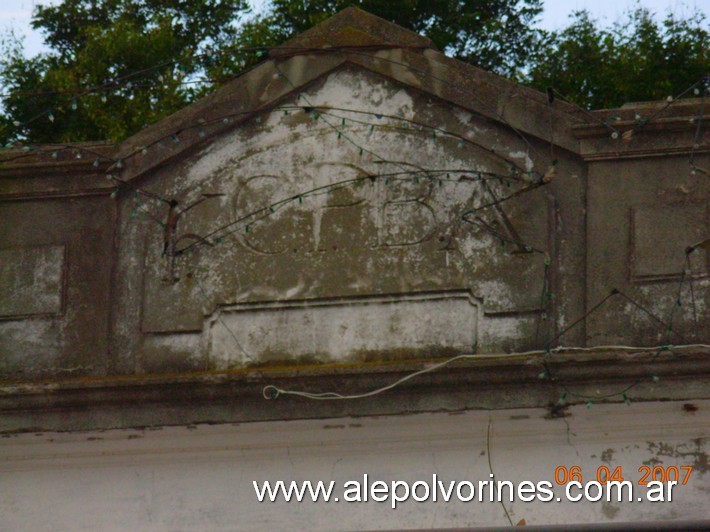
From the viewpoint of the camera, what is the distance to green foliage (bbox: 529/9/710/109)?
14.2 m

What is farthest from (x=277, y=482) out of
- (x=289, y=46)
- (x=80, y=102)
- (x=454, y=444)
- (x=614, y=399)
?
(x=80, y=102)

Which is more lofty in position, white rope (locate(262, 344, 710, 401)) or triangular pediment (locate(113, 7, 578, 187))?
triangular pediment (locate(113, 7, 578, 187))

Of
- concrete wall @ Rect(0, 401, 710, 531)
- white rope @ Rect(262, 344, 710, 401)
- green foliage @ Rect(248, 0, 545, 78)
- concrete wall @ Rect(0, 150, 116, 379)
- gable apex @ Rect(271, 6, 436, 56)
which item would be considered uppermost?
green foliage @ Rect(248, 0, 545, 78)

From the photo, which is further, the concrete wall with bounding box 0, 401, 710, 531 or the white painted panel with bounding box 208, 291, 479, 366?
the white painted panel with bounding box 208, 291, 479, 366

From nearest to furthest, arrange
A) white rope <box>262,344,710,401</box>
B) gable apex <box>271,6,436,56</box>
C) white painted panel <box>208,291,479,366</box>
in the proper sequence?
white rope <box>262,344,710,401</box>, white painted panel <box>208,291,479,366</box>, gable apex <box>271,6,436,56</box>

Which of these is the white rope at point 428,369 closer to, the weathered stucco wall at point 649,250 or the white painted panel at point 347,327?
the weathered stucco wall at point 649,250

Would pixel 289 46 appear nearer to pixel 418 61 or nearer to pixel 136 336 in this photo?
pixel 418 61

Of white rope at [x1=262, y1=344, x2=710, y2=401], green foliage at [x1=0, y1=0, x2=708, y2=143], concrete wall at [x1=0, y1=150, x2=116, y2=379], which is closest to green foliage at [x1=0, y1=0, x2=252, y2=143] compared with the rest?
green foliage at [x1=0, y1=0, x2=708, y2=143]

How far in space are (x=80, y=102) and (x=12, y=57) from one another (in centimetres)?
100

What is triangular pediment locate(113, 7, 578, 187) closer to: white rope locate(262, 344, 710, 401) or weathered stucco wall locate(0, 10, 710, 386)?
weathered stucco wall locate(0, 10, 710, 386)

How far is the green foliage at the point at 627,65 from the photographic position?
46.7 feet

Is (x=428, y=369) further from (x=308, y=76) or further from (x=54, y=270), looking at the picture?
(x=54, y=270)

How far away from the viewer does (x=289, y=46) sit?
933 cm
